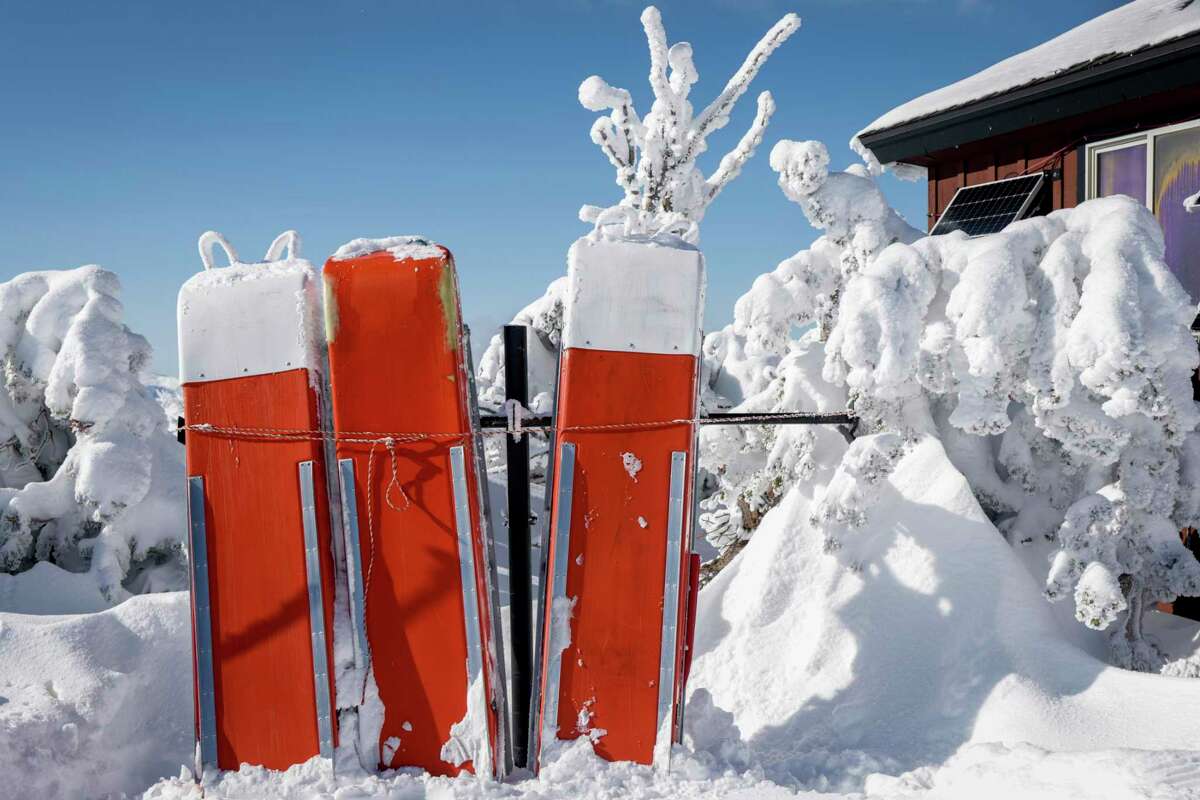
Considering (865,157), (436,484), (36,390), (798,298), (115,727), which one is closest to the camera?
(436,484)

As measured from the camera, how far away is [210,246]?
366cm

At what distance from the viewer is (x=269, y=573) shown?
3354mm

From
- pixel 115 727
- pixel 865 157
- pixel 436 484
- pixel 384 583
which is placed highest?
pixel 865 157

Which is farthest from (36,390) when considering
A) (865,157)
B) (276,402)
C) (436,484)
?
(865,157)

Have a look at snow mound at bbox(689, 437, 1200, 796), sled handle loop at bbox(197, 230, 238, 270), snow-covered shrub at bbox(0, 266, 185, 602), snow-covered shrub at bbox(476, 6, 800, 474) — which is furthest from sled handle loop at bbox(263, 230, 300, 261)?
snow-covered shrub at bbox(476, 6, 800, 474)

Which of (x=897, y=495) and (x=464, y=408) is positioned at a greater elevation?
(x=464, y=408)

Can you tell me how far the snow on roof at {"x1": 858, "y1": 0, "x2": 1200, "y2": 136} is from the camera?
5266 millimetres

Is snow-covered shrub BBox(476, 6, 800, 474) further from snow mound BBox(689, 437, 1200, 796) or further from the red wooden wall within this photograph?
snow mound BBox(689, 437, 1200, 796)

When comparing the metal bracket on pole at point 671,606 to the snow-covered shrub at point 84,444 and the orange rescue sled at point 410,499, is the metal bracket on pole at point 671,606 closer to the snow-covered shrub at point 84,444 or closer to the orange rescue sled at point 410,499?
the orange rescue sled at point 410,499

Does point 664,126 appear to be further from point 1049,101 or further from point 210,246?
point 210,246

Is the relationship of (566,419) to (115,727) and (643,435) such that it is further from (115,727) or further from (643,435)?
(115,727)

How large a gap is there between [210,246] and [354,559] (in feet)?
5.16

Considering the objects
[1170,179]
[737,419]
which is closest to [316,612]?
[737,419]

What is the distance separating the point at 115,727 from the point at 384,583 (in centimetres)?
147
